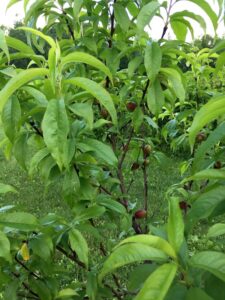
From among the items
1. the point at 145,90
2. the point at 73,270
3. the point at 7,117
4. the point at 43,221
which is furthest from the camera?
the point at 73,270

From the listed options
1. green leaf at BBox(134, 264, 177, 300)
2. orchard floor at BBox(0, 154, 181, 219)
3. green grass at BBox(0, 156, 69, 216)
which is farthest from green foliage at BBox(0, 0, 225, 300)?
green grass at BBox(0, 156, 69, 216)

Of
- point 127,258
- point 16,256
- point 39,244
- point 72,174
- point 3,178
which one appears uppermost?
point 127,258

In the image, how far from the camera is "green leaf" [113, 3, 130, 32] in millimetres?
1740

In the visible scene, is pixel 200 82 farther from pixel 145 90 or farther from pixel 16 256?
pixel 16 256

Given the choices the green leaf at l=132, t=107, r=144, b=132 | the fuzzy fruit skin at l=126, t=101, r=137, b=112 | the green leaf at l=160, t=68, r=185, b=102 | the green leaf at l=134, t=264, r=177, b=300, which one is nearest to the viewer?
the green leaf at l=134, t=264, r=177, b=300

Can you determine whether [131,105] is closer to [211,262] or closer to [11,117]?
[11,117]

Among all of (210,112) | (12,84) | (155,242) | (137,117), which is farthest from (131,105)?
(155,242)

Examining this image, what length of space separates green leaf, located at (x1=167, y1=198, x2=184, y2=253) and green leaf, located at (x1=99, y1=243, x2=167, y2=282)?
47 mm

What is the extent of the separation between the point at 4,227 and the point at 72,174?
30cm

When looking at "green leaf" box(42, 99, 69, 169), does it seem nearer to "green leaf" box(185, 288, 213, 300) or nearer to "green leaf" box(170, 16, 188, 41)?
"green leaf" box(185, 288, 213, 300)

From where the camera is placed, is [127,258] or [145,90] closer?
[127,258]

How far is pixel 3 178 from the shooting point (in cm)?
710

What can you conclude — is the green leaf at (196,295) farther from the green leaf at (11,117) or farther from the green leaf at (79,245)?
the green leaf at (11,117)

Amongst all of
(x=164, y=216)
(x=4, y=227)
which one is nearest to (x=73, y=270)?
(x=164, y=216)
